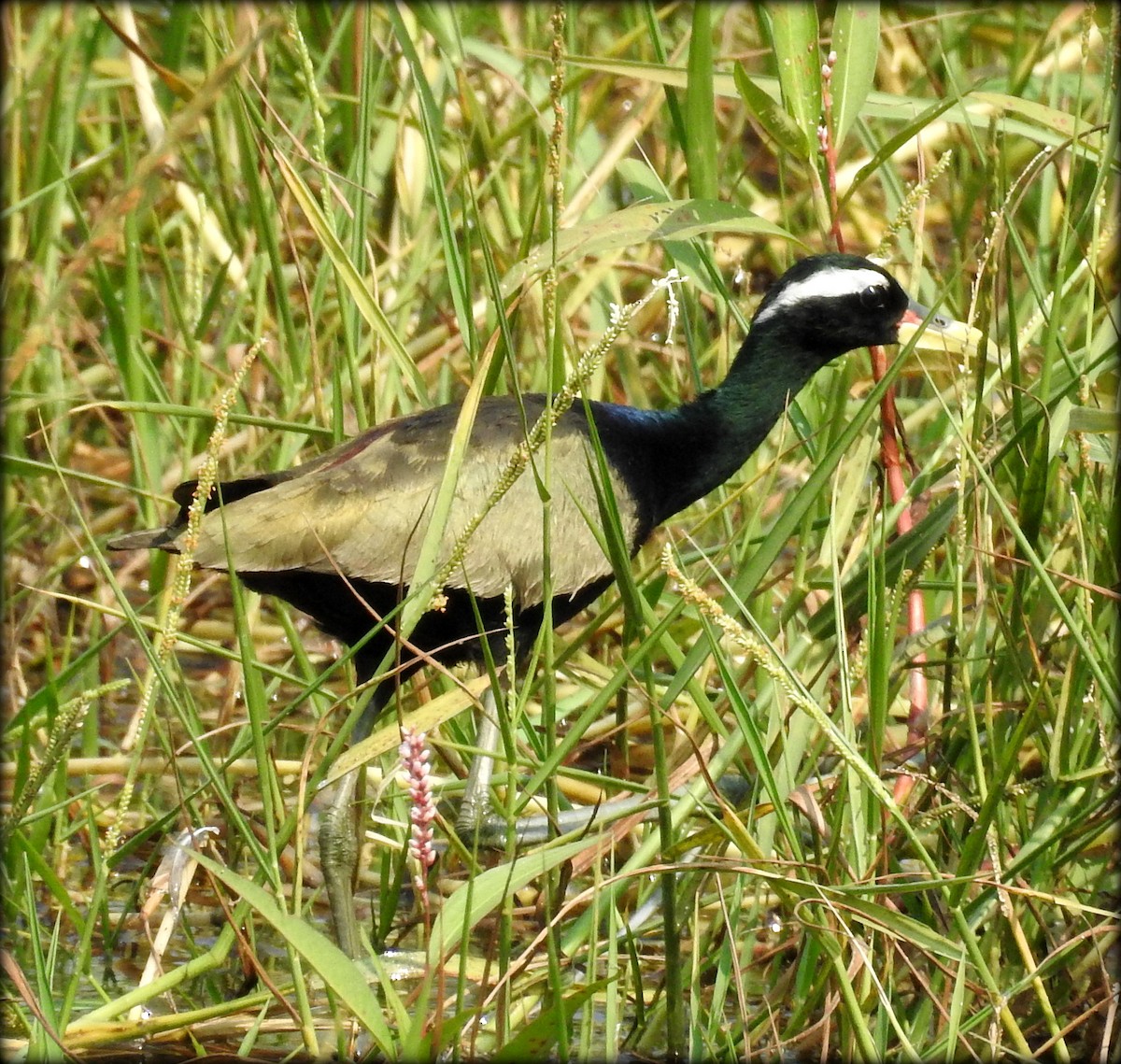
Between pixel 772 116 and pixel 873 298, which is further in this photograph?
pixel 873 298

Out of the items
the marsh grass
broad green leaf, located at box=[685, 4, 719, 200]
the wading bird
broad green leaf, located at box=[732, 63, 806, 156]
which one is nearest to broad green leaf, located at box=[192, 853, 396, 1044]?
the marsh grass

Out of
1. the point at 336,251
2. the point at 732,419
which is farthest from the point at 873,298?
the point at 336,251

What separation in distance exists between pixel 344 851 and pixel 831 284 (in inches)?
52.6

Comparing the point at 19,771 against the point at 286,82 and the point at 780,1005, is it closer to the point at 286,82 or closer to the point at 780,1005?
the point at 780,1005

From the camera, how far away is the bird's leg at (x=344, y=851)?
2.72 m

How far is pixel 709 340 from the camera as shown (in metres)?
4.21

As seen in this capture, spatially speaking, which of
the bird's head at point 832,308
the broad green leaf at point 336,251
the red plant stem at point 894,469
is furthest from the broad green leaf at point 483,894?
the bird's head at point 832,308

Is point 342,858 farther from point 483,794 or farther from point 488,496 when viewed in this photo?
point 488,496

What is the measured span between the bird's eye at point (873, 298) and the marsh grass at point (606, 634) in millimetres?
136

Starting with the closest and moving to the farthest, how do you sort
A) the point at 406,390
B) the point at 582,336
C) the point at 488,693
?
1. the point at 488,693
2. the point at 406,390
3. the point at 582,336

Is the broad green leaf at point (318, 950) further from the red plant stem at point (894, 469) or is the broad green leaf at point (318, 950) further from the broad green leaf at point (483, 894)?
the red plant stem at point (894, 469)

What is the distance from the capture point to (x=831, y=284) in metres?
2.95

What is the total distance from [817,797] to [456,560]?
0.99 metres

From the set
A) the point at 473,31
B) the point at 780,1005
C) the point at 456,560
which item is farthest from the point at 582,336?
the point at 456,560
